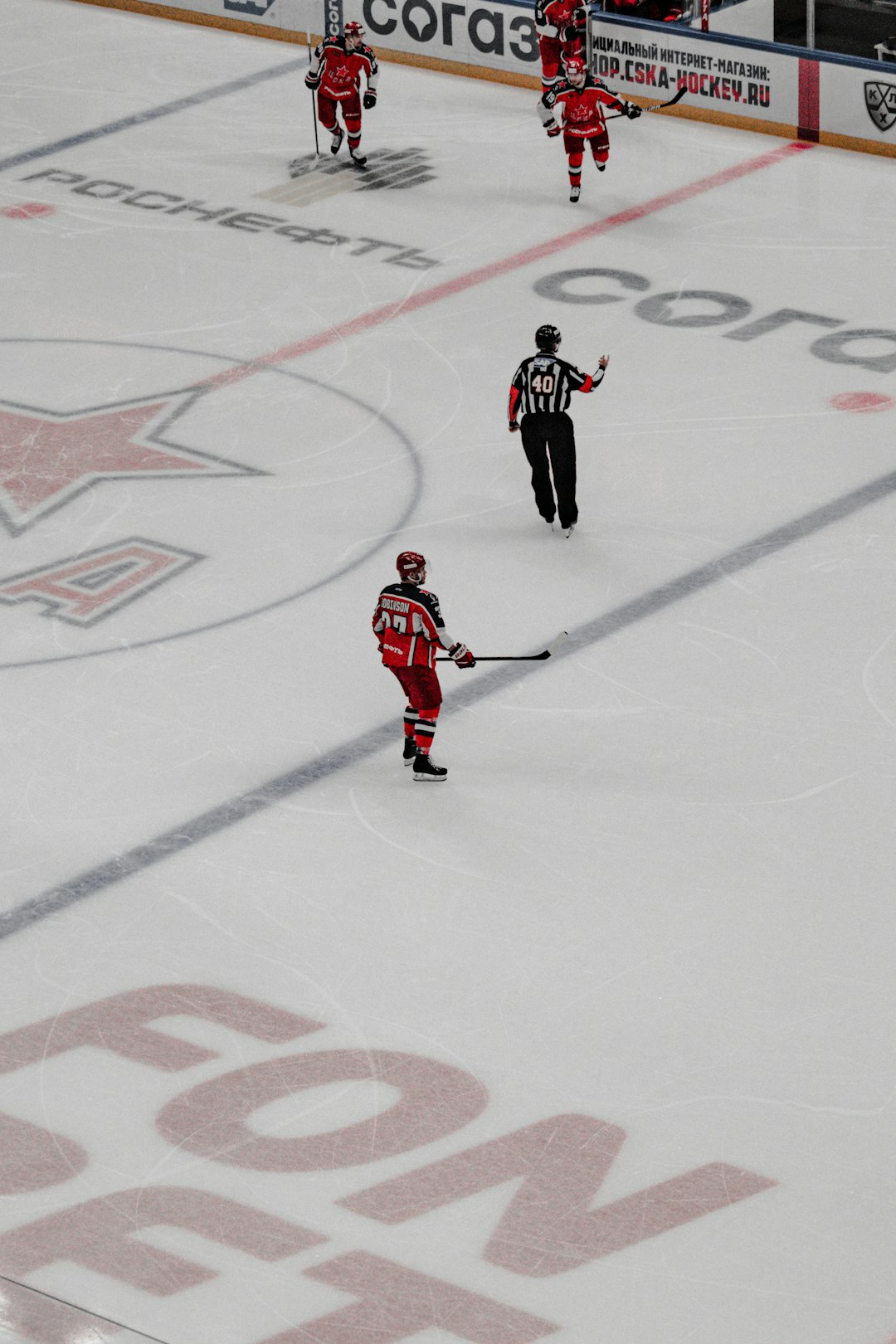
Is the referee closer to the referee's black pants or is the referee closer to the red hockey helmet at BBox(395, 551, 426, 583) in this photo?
the referee's black pants

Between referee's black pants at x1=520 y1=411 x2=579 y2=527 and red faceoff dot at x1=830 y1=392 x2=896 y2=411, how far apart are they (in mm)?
2086

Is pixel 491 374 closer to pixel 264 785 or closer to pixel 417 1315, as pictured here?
pixel 264 785

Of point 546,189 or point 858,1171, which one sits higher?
point 546,189

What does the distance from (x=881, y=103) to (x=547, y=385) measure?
614 cm

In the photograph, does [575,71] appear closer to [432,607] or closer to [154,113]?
[154,113]

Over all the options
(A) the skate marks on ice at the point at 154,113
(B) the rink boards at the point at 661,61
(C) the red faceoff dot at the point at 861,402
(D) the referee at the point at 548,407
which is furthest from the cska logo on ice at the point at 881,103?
(D) the referee at the point at 548,407

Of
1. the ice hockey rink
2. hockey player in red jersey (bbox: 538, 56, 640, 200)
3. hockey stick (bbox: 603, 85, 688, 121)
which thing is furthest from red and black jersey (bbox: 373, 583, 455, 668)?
hockey stick (bbox: 603, 85, 688, 121)

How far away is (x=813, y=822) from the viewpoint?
8461 millimetres

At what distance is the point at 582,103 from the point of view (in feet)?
49.4

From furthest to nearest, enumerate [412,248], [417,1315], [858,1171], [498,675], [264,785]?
[412,248], [498,675], [264,785], [858,1171], [417,1315]

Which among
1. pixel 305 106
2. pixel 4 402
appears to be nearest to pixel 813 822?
pixel 4 402

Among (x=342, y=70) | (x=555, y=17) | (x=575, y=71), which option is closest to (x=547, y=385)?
(x=575, y=71)

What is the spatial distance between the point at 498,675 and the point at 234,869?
5.91 feet

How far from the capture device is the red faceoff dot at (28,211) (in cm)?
1544
